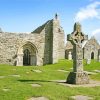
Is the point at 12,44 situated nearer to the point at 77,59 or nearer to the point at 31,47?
the point at 31,47

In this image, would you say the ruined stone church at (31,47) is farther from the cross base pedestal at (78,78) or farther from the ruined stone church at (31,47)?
the cross base pedestal at (78,78)

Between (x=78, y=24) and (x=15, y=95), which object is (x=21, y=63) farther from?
(x=15, y=95)

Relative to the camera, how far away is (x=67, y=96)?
982 cm

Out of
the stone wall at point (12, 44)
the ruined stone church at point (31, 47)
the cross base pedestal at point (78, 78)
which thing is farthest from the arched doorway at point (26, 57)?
the cross base pedestal at point (78, 78)

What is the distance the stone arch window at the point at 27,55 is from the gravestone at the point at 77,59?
17.7m

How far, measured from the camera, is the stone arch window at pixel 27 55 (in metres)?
30.9

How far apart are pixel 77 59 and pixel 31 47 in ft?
61.9

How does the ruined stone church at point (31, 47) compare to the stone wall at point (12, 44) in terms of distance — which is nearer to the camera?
the stone wall at point (12, 44)

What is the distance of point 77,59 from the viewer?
44.5 feet

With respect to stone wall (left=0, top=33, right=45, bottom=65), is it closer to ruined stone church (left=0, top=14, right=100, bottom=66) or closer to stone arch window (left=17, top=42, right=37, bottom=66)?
ruined stone church (left=0, top=14, right=100, bottom=66)

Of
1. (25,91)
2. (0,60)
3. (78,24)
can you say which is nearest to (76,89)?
(25,91)

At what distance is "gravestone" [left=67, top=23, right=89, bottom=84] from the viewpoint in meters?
13.3

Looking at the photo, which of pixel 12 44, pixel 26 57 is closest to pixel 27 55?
pixel 26 57

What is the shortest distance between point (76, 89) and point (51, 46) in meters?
21.1
